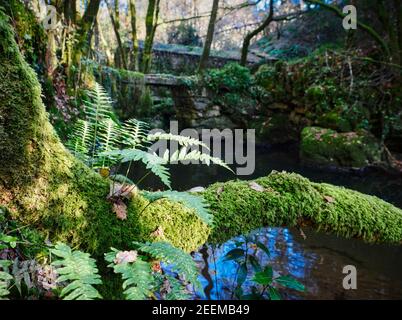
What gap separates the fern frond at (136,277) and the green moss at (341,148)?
371 inches

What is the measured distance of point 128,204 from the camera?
1.90 meters

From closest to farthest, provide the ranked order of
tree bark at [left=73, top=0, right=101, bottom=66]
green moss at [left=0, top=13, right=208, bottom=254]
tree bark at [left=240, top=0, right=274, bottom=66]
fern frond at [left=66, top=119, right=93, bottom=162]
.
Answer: green moss at [left=0, top=13, right=208, bottom=254], fern frond at [left=66, top=119, right=93, bottom=162], tree bark at [left=73, top=0, right=101, bottom=66], tree bark at [left=240, top=0, right=274, bottom=66]

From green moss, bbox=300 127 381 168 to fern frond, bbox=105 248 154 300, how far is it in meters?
9.43

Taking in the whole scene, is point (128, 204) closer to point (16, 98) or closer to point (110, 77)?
point (16, 98)

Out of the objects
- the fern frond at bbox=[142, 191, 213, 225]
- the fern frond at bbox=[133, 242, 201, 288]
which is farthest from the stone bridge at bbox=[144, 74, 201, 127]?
the fern frond at bbox=[133, 242, 201, 288]

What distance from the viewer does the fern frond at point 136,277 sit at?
1.31 m

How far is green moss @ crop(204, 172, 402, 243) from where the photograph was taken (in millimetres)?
2223

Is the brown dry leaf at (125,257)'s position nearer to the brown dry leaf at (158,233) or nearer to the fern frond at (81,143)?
the brown dry leaf at (158,233)

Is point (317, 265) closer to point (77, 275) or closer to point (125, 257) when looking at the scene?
point (125, 257)

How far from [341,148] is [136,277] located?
31.6 feet

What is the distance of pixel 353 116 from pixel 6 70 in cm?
1087

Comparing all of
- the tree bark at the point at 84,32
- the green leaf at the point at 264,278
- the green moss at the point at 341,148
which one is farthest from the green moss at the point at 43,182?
the green moss at the point at 341,148

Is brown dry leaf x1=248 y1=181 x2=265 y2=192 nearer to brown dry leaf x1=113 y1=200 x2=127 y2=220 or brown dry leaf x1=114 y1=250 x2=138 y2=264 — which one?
brown dry leaf x1=113 y1=200 x2=127 y2=220

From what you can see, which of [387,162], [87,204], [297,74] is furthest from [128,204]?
[297,74]
